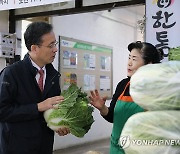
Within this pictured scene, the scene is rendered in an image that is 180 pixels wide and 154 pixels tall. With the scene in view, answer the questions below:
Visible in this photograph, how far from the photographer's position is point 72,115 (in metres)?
1.90

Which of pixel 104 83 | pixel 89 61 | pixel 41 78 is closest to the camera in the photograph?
pixel 41 78

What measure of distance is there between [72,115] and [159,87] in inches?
37.5

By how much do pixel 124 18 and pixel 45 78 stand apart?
677 cm

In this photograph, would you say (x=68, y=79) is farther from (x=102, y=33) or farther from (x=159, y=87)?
(x=159, y=87)

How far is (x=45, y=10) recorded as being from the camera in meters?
4.65

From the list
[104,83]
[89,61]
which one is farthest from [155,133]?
[104,83]

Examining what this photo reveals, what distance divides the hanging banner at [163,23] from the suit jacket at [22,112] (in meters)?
1.71

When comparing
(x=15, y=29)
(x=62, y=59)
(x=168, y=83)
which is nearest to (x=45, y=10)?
(x=15, y=29)

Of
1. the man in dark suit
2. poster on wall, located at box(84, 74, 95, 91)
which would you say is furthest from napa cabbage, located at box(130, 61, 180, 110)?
poster on wall, located at box(84, 74, 95, 91)

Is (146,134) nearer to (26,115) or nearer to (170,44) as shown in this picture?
(26,115)

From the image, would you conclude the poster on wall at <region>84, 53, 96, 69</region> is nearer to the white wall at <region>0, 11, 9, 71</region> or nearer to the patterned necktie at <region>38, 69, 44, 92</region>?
the white wall at <region>0, 11, 9, 71</region>

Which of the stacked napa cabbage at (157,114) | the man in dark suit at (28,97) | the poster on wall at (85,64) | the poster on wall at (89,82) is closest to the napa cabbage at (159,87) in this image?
the stacked napa cabbage at (157,114)

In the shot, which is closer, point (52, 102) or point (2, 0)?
point (52, 102)

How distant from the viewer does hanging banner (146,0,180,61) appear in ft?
11.0
